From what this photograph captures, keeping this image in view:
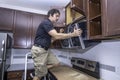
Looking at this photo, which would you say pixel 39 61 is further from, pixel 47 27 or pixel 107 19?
pixel 107 19

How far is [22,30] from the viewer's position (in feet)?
9.07

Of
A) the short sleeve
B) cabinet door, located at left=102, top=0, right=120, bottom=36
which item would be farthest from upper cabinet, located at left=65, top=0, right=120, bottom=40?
the short sleeve

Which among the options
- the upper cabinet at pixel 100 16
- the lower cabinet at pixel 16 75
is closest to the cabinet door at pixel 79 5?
the upper cabinet at pixel 100 16

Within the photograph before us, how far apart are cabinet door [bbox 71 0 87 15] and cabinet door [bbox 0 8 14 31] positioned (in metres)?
1.76

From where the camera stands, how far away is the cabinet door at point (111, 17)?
904 millimetres

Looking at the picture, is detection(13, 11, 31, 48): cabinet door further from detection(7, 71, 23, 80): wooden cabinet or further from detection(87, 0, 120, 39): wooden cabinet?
detection(87, 0, 120, 39): wooden cabinet

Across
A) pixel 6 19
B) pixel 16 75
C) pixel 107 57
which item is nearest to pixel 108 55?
pixel 107 57

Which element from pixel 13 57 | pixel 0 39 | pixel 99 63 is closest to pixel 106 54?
pixel 99 63

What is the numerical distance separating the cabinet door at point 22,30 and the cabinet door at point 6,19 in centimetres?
10

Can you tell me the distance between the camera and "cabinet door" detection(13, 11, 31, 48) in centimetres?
272

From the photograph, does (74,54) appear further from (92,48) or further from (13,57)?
(13,57)

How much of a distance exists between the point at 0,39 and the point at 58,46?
1.20m

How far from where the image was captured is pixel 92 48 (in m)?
1.77

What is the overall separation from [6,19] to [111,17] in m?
2.28
